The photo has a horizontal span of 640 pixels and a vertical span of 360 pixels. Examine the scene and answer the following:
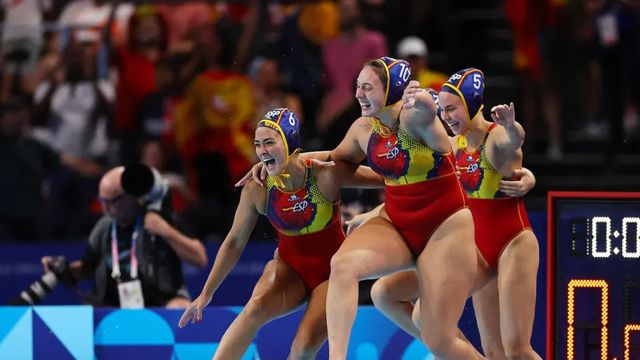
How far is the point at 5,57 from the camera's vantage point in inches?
513

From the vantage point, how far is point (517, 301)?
746 centimetres

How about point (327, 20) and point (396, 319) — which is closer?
point (396, 319)

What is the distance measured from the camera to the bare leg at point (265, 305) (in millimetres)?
7355

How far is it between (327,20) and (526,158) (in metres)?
2.30

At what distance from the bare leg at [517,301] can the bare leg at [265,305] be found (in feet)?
3.84

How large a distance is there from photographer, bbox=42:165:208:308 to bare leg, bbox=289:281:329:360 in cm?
214

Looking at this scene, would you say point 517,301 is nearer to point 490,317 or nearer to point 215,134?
point 490,317

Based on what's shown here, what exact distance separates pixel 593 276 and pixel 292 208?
1.83 m

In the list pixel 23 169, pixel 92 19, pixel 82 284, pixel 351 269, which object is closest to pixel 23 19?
pixel 92 19

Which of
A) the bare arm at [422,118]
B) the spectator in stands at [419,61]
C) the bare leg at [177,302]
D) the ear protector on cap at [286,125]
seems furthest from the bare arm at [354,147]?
the spectator in stands at [419,61]

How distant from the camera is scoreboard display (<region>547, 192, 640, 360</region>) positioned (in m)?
7.62

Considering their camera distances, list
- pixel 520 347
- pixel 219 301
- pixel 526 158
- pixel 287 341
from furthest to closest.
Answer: pixel 526 158 < pixel 219 301 < pixel 287 341 < pixel 520 347

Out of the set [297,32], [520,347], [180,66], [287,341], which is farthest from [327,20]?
[520,347]

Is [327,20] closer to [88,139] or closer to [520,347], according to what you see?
[88,139]
